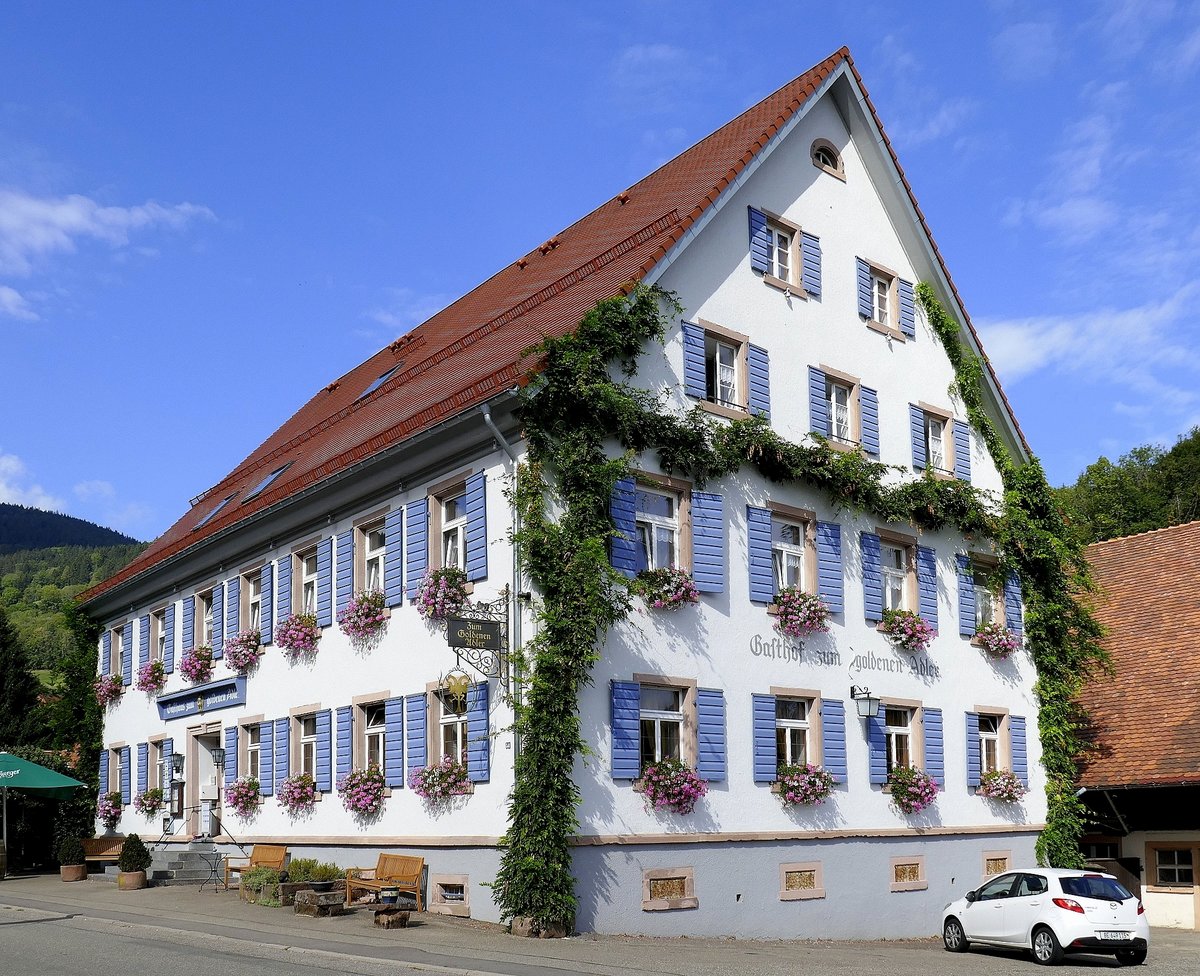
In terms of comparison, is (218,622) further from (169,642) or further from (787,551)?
(787,551)

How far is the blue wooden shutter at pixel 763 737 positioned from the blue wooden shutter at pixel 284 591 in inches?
347

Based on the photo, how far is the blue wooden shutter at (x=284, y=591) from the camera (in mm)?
25016

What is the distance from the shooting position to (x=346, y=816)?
875 inches

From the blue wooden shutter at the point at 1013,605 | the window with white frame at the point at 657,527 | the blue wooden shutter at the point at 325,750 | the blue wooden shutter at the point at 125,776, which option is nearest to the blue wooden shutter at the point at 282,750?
the blue wooden shutter at the point at 325,750

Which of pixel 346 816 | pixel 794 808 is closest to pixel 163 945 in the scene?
pixel 346 816

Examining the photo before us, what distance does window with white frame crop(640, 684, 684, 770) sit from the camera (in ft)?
64.3

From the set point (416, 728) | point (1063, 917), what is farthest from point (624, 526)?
point (1063, 917)

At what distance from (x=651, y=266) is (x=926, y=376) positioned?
7964 mm

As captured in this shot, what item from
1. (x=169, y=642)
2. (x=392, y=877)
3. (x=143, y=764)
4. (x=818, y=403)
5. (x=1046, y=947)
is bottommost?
(x=1046, y=947)

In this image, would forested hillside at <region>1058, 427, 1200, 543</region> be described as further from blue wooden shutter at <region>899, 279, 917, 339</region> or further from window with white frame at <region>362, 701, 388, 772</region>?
window with white frame at <region>362, 701, 388, 772</region>

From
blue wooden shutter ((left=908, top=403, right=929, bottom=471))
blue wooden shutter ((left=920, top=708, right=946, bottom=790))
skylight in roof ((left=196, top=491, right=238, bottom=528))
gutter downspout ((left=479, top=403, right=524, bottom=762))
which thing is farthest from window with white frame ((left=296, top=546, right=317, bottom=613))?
blue wooden shutter ((left=908, top=403, right=929, bottom=471))

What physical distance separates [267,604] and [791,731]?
32.9ft

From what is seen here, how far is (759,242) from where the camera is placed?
23250 millimetres

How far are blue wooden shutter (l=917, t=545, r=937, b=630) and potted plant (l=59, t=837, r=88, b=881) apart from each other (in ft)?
57.2
